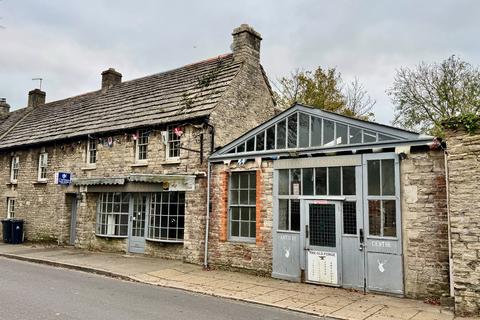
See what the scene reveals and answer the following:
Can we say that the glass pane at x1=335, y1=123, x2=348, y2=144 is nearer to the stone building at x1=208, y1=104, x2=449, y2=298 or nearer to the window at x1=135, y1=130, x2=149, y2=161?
the stone building at x1=208, y1=104, x2=449, y2=298

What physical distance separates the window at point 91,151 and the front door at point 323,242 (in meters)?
11.0

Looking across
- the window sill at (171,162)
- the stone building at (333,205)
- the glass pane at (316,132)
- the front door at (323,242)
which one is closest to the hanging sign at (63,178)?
the window sill at (171,162)

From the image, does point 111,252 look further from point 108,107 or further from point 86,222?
point 108,107

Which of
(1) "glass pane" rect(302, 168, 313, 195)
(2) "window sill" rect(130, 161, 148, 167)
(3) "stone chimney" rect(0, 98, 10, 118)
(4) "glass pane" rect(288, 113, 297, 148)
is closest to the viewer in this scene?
(1) "glass pane" rect(302, 168, 313, 195)

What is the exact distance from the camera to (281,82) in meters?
32.2

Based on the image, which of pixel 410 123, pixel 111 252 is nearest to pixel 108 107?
pixel 111 252

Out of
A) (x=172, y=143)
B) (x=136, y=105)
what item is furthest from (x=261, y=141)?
(x=136, y=105)

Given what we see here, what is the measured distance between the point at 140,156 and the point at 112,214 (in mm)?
2850

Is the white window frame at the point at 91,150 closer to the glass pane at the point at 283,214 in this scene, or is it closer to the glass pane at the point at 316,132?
the glass pane at the point at 283,214

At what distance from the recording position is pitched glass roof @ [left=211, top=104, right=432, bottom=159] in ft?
32.5

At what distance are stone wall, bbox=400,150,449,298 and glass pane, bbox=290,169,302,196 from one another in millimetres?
2830

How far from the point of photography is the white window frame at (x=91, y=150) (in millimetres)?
17766

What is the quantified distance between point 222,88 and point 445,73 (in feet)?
61.0

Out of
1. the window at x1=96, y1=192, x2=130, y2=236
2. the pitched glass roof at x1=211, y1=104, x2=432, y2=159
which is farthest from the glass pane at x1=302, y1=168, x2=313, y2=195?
the window at x1=96, y1=192, x2=130, y2=236
